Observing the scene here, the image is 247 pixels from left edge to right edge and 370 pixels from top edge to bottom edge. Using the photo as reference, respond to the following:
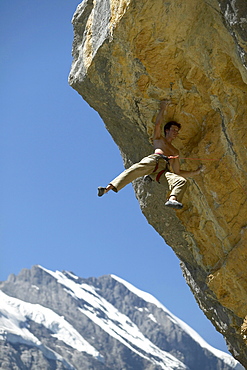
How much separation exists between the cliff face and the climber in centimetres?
27

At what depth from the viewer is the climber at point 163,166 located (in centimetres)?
890

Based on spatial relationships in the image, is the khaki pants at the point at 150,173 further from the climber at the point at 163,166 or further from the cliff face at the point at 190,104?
the cliff face at the point at 190,104

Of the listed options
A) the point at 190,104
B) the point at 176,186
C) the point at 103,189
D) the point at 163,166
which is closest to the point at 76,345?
the point at 163,166

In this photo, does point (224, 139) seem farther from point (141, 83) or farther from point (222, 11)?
point (222, 11)

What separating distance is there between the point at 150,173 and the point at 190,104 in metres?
1.50

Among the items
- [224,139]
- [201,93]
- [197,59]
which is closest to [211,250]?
[224,139]

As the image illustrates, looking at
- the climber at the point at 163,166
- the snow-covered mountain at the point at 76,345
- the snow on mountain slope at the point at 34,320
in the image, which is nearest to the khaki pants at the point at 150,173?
the climber at the point at 163,166

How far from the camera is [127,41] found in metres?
8.95

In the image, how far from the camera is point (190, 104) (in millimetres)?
9648

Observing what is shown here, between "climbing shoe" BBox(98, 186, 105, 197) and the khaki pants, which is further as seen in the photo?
the khaki pants

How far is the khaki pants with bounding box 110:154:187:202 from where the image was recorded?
348 inches

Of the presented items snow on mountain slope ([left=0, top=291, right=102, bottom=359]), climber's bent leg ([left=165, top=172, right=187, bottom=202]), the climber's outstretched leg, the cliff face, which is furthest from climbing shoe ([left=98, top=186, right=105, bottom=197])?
snow on mountain slope ([left=0, top=291, right=102, bottom=359])

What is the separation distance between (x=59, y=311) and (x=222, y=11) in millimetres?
194007

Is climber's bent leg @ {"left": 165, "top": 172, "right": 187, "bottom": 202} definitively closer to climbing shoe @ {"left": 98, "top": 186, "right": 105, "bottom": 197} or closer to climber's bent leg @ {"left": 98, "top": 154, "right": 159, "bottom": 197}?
climber's bent leg @ {"left": 98, "top": 154, "right": 159, "bottom": 197}
